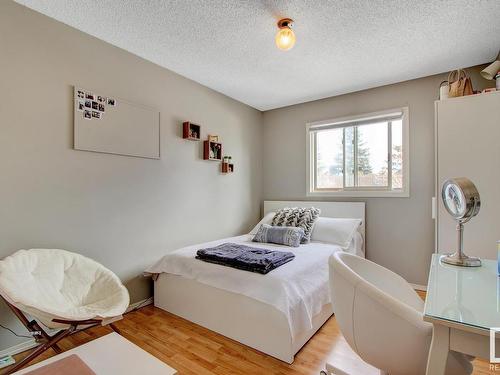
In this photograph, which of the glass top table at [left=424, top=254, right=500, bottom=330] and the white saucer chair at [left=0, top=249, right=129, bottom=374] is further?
the white saucer chair at [left=0, top=249, right=129, bottom=374]

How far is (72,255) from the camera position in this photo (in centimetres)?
197

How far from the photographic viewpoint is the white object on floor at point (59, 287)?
1485 millimetres

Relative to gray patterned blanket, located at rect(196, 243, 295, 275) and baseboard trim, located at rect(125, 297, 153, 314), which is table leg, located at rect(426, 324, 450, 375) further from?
baseboard trim, located at rect(125, 297, 153, 314)

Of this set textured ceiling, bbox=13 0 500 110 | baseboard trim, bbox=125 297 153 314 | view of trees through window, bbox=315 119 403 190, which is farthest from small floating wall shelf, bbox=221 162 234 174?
baseboard trim, bbox=125 297 153 314

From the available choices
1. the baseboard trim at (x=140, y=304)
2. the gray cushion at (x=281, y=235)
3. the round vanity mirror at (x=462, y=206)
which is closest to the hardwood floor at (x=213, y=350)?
the baseboard trim at (x=140, y=304)

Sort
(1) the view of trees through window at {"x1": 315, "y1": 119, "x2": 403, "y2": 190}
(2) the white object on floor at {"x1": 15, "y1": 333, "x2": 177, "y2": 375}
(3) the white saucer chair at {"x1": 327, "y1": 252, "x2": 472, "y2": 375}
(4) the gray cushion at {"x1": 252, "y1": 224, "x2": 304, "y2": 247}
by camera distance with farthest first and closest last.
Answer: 1. (1) the view of trees through window at {"x1": 315, "y1": 119, "x2": 403, "y2": 190}
2. (4) the gray cushion at {"x1": 252, "y1": 224, "x2": 304, "y2": 247}
3. (2) the white object on floor at {"x1": 15, "y1": 333, "x2": 177, "y2": 375}
4. (3) the white saucer chair at {"x1": 327, "y1": 252, "x2": 472, "y2": 375}

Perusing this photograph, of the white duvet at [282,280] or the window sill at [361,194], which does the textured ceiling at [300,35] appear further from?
the white duvet at [282,280]

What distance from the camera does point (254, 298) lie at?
72.2 inches

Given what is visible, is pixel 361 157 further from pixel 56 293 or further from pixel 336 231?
pixel 56 293

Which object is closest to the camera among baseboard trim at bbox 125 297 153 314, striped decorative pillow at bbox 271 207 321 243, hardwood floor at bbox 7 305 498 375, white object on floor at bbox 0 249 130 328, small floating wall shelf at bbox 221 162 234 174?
white object on floor at bbox 0 249 130 328

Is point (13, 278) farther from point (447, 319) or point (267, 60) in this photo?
point (267, 60)

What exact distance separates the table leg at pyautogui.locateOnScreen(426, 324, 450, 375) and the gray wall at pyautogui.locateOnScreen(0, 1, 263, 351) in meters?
2.38

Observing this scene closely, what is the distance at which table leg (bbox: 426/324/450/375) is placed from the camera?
75 cm

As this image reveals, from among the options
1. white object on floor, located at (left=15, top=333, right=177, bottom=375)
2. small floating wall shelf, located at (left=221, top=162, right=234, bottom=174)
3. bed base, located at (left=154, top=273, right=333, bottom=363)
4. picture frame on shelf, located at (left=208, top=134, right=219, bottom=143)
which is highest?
picture frame on shelf, located at (left=208, top=134, right=219, bottom=143)
